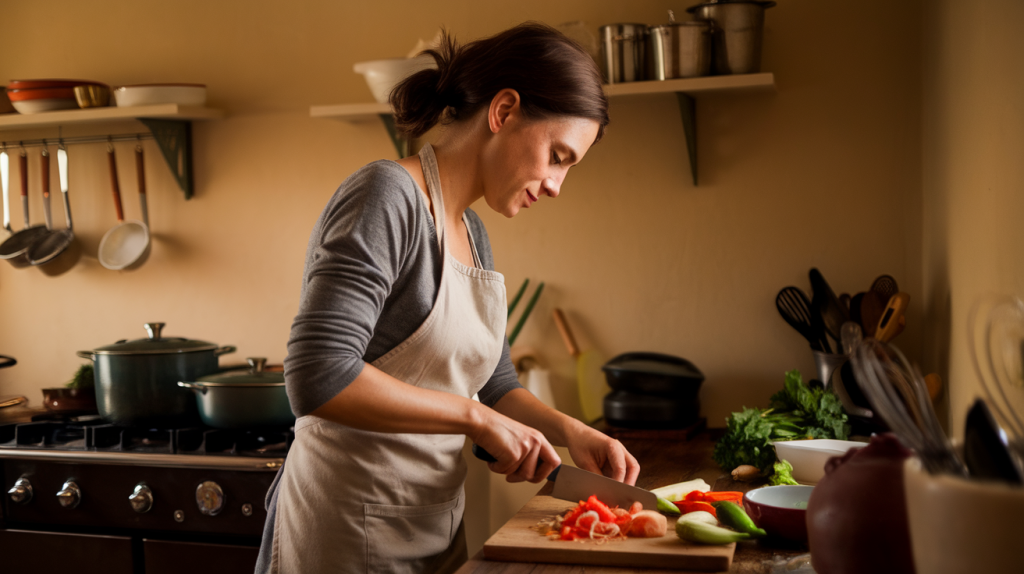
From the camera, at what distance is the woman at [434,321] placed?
1045 mm

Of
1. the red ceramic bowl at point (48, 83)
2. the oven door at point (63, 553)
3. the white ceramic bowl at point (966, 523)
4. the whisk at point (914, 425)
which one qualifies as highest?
the red ceramic bowl at point (48, 83)

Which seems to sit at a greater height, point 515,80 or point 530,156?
point 515,80

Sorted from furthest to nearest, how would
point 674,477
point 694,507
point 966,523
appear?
point 674,477
point 694,507
point 966,523

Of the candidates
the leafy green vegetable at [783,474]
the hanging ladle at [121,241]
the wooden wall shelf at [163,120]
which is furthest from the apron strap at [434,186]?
the hanging ladle at [121,241]

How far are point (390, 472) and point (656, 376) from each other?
1014 millimetres

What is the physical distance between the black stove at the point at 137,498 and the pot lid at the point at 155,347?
199 mm

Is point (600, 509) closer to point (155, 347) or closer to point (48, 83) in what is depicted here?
point (155, 347)

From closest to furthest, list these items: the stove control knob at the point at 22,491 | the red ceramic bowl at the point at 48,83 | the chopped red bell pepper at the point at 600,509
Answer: the chopped red bell pepper at the point at 600,509 → the stove control knob at the point at 22,491 → the red ceramic bowl at the point at 48,83

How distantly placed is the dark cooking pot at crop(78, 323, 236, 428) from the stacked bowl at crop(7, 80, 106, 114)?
3.03 feet

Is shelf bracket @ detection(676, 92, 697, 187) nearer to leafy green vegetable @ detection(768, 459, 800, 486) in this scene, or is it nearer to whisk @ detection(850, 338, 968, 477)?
leafy green vegetable @ detection(768, 459, 800, 486)

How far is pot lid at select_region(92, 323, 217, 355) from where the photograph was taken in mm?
2064

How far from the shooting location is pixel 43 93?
2529mm

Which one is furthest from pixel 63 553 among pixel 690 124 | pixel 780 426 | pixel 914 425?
pixel 914 425

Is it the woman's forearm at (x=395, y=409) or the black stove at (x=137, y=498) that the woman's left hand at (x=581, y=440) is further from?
the black stove at (x=137, y=498)
